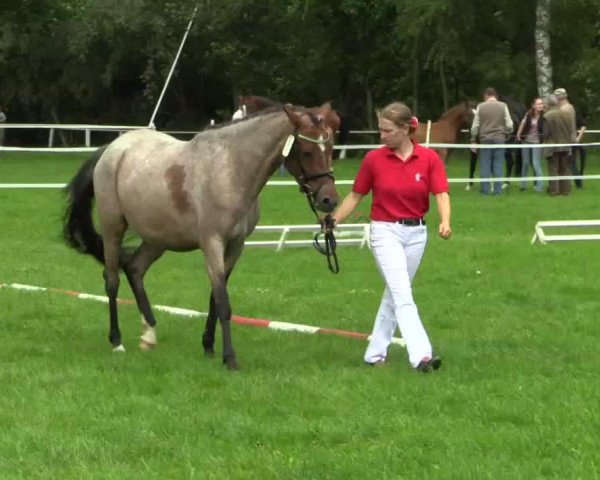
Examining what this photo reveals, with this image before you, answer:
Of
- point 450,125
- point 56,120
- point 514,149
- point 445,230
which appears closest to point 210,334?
point 445,230

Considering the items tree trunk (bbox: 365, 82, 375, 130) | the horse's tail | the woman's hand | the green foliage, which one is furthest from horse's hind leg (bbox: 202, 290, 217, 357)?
tree trunk (bbox: 365, 82, 375, 130)

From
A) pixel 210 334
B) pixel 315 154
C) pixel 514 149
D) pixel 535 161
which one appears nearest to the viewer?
pixel 315 154

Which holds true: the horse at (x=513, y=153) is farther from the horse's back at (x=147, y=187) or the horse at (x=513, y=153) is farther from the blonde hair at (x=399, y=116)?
the blonde hair at (x=399, y=116)

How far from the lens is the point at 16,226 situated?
1770 cm

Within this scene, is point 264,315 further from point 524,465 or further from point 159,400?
point 524,465

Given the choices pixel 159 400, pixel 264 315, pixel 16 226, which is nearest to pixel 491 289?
pixel 264 315

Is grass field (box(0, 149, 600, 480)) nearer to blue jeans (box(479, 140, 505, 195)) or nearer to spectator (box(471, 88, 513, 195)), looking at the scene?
blue jeans (box(479, 140, 505, 195))

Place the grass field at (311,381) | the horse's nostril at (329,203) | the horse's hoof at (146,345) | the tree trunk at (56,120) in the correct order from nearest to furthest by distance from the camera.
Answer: the grass field at (311,381), the horse's nostril at (329,203), the horse's hoof at (146,345), the tree trunk at (56,120)

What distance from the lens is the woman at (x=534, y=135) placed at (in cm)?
2284

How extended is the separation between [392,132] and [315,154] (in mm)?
551

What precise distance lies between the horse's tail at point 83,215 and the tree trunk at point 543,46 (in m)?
26.2

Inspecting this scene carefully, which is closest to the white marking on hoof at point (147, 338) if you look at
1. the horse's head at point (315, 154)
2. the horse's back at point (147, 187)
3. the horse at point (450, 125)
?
the horse's back at point (147, 187)

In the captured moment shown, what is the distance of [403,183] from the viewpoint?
8.33m

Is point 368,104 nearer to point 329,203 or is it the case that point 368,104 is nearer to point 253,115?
point 253,115
